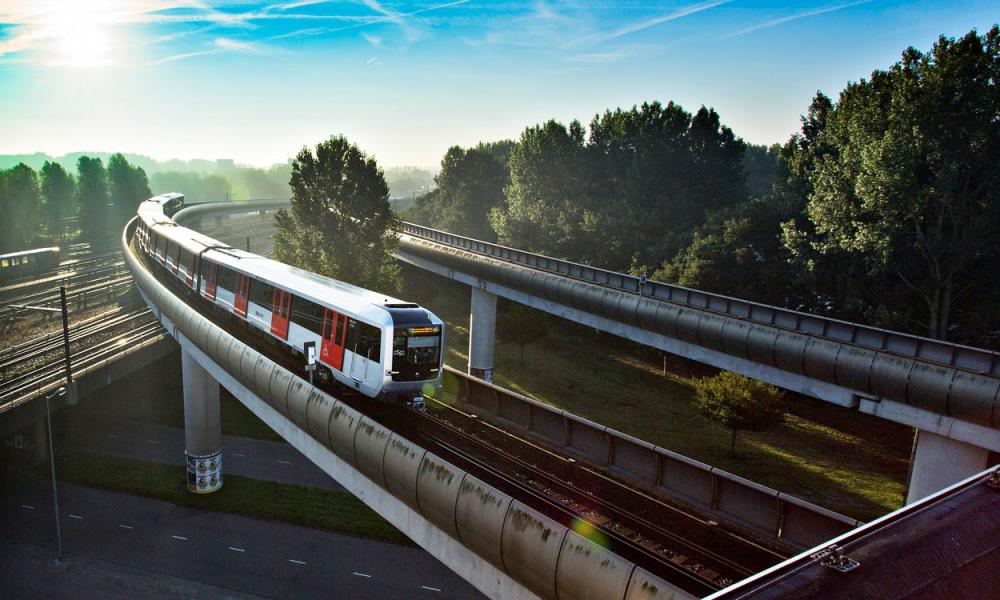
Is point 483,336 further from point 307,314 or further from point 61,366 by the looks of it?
point 61,366

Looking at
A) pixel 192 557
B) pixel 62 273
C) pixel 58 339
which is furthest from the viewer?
pixel 62 273

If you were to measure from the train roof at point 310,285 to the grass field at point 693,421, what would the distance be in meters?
18.8

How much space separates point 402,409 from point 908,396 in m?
15.8

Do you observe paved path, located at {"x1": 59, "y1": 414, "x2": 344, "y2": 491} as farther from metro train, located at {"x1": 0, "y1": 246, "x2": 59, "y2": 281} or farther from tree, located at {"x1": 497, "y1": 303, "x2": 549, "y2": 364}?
metro train, located at {"x1": 0, "y1": 246, "x2": 59, "y2": 281}

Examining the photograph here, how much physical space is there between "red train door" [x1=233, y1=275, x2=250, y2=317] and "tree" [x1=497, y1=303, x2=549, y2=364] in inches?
881

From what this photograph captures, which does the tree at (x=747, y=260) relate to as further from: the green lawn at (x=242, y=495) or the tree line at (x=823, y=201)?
the green lawn at (x=242, y=495)

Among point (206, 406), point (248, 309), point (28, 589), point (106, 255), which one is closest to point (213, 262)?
point (248, 309)

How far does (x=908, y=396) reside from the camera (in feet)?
64.4

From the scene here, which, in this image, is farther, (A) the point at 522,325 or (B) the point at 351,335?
(A) the point at 522,325

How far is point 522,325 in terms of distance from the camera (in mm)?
45750

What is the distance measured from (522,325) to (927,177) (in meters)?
25.6

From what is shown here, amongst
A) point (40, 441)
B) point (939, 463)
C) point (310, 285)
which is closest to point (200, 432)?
point (40, 441)

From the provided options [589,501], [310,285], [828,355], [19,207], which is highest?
[310,285]

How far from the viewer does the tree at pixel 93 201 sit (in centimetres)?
10006
